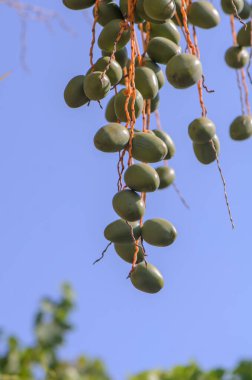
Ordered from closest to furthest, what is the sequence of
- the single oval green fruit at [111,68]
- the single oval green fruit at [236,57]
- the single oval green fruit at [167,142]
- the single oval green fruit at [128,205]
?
the single oval green fruit at [128,205], the single oval green fruit at [111,68], the single oval green fruit at [167,142], the single oval green fruit at [236,57]

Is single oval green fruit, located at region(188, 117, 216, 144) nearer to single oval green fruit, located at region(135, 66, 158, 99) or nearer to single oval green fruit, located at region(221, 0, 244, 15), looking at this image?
single oval green fruit, located at region(135, 66, 158, 99)

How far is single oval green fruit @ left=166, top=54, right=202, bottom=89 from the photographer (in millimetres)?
898

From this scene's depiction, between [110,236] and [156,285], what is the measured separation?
8 cm

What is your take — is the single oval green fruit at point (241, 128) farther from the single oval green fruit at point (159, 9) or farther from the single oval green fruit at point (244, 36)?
the single oval green fruit at point (159, 9)

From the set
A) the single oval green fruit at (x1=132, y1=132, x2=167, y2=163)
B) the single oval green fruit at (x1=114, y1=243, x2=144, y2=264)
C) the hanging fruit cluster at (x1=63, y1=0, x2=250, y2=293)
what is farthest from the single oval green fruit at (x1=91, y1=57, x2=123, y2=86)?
the single oval green fruit at (x1=114, y1=243, x2=144, y2=264)

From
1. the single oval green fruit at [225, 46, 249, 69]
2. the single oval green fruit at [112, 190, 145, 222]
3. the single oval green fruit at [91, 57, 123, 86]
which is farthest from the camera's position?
the single oval green fruit at [225, 46, 249, 69]

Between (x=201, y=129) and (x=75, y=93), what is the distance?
0.54 ft

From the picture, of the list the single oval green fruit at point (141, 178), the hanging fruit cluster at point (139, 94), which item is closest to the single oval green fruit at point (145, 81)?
the hanging fruit cluster at point (139, 94)

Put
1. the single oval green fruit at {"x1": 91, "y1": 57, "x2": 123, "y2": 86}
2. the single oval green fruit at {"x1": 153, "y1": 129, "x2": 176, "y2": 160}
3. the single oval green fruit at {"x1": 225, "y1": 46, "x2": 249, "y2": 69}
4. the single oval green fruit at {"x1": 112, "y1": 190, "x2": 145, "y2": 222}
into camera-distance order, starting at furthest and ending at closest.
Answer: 1. the single oval green fruit at {"x1": 225, "y1": 46, "x2": 249, "y2": 69}
2. the single oval green fruit at {"x1": 153, "y1": 129, "x2": 176, "y2": 160}
3. the single oval green fruit at {"x1": 91, "y1": 57, "x2": 123, "y2": 86}
4. the single oval green fruit at {"x1": 112, "y1": 190, "x2": 145, "y2": 222}

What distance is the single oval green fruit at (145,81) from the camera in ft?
3.09

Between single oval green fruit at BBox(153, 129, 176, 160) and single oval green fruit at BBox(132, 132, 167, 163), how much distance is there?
19cm

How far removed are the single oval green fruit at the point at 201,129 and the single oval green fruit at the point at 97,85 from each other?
124mm

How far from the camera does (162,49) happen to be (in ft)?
3.22

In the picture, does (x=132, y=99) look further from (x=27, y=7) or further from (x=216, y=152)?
(x=27, y=7)
